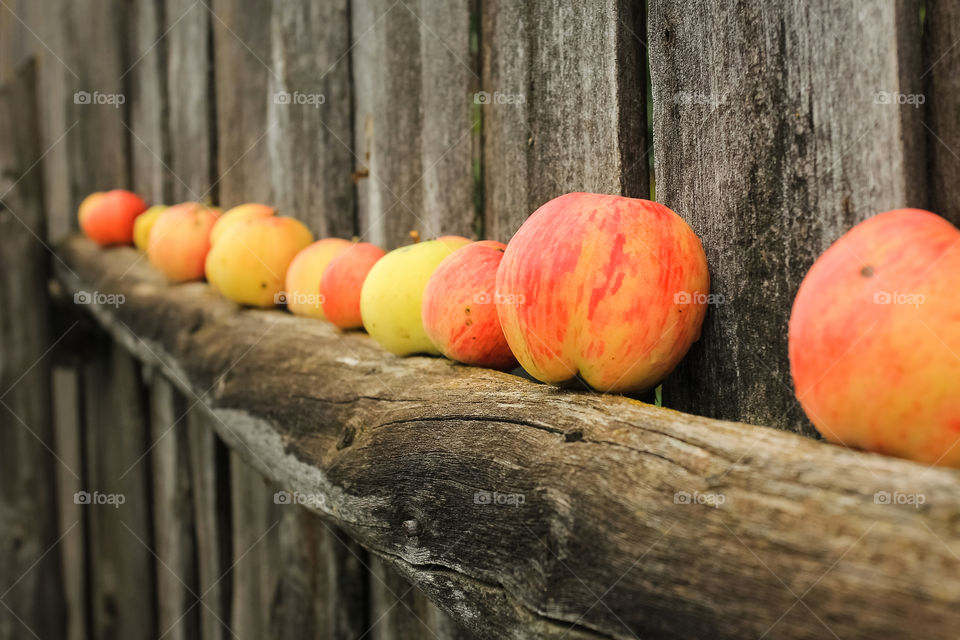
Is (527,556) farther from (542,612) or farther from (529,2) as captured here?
(529,2)

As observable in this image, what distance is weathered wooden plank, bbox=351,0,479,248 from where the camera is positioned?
134 cm

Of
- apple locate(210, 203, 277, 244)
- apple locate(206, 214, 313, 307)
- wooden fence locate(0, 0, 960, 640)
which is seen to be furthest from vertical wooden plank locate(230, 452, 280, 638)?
apple locate(210, 203, 277, 244)

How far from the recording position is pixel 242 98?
2.08 m

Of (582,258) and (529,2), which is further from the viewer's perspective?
(529,2)

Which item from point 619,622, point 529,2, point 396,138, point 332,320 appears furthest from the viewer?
point 396,138

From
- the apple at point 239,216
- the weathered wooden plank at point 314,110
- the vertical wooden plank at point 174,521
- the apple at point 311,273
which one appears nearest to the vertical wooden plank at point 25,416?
the vertical wooden plank at point 174,521

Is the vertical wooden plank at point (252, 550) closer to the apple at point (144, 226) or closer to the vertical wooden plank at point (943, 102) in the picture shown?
the apple at point (144, 226)

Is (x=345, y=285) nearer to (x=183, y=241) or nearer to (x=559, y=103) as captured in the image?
(x=559, y=103)

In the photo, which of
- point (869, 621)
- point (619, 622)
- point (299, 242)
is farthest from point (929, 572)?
point (299, 242)

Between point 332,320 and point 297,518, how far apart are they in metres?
0.57

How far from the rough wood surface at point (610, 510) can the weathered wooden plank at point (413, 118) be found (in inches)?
16.3

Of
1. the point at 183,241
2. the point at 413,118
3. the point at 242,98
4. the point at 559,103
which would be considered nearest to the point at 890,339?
the point at 559,103

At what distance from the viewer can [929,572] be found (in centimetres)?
45

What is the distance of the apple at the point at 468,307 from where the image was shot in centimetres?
102
